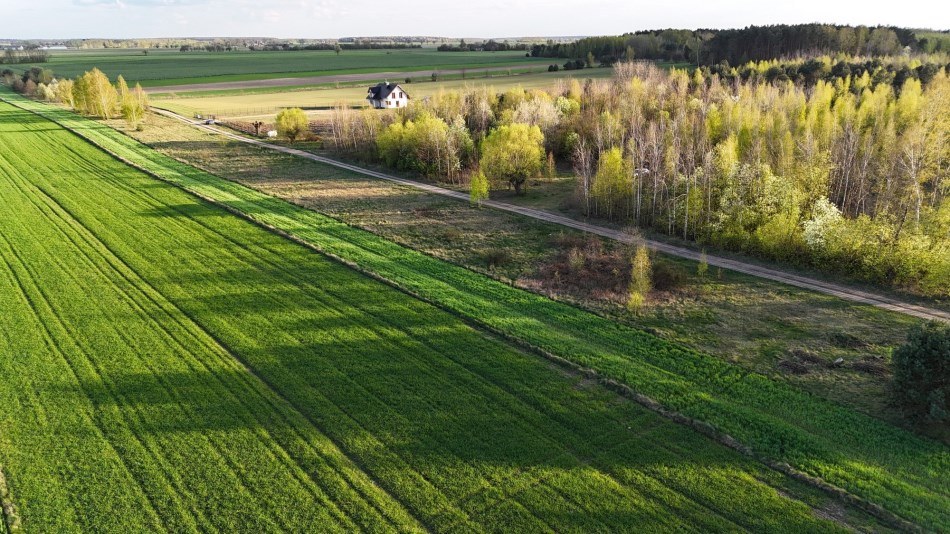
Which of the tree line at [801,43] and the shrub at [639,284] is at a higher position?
the tree line at [801,43]

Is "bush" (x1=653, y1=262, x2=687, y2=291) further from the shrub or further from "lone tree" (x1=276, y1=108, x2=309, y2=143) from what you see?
"lone tree" (x1=276, y1=108, x2=309, y2=143)

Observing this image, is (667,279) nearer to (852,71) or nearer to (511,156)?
(511,156)

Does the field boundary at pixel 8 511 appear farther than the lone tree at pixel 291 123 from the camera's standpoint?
No

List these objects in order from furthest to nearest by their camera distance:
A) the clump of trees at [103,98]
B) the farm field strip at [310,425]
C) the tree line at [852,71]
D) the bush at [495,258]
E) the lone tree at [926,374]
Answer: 1. the clump of trees at [103,98]
2. the tree line at [852,71]
3. the bush at [495,258]
4. the lone tree at [926,374]
5. the farm field strip at [310,425]

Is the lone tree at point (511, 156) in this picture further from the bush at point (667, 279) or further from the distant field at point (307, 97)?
the distant field at point (307, 97)

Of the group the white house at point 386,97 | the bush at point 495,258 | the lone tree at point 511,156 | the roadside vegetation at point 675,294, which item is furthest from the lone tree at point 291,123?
the bush at point 495,258

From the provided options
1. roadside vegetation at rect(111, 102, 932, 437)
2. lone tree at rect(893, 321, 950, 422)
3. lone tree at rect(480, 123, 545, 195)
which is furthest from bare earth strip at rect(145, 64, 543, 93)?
lone tree at rect(893, 321, 950, 422)

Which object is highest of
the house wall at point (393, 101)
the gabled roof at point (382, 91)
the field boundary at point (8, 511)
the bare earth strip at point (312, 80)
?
the bare earth strip at point (312, 80)

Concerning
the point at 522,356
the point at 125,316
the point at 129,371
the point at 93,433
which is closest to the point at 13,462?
the point at 93,433

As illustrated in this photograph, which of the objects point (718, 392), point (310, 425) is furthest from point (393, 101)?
point (718, 392)
